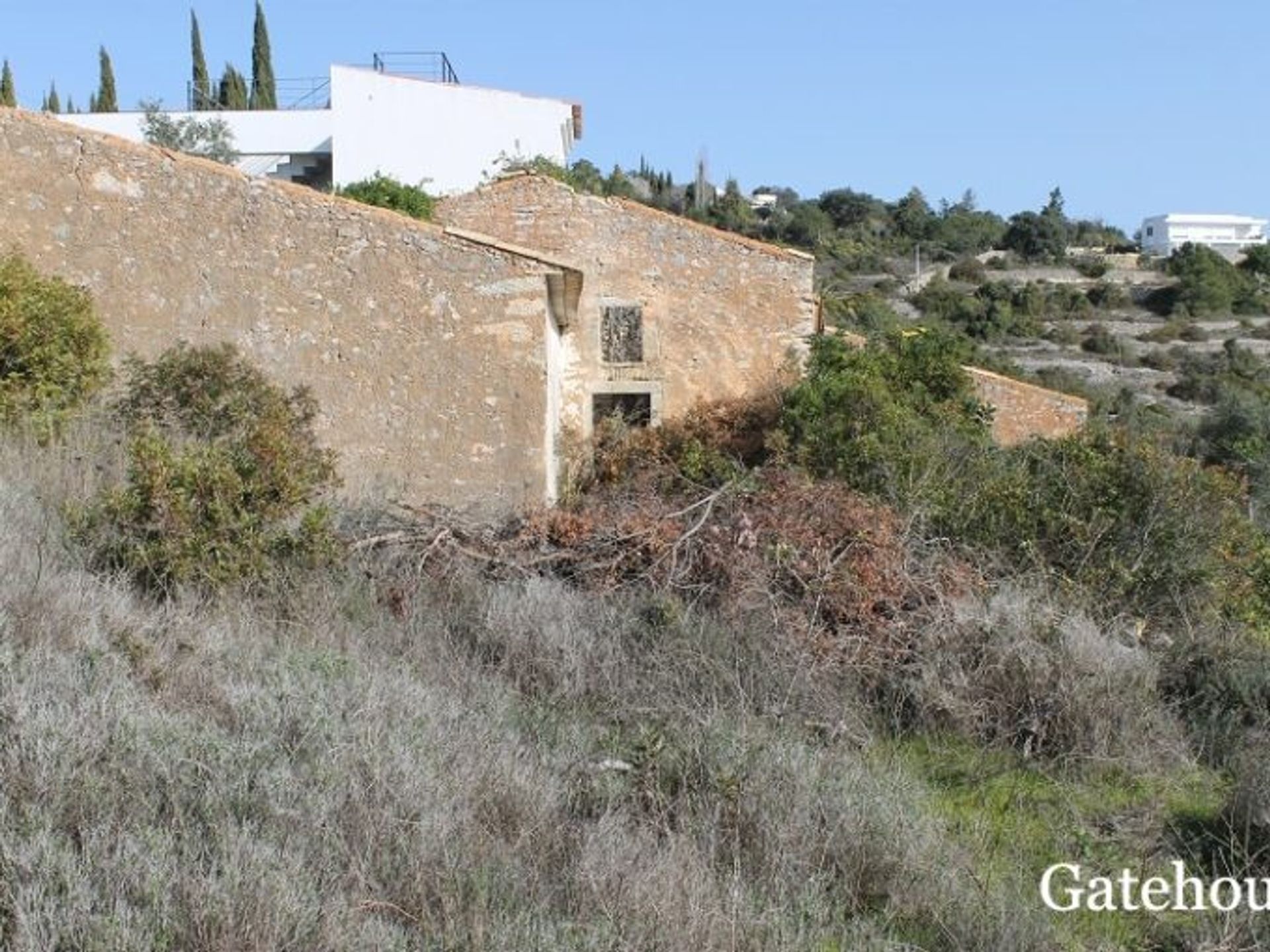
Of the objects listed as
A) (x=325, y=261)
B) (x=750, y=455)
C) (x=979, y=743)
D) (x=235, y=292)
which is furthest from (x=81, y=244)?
(x=979, y=743)

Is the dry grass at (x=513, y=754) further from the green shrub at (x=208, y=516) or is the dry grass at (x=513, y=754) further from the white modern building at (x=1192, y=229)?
the white modern building at (x=1192, y=229)

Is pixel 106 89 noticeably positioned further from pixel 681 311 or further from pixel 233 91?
pixel 681 311

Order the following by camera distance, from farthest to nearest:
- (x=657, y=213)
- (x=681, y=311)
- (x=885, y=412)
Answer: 1. (x=657, y=213)
2. (x=681, y=311)
3. (x=885, y=412)

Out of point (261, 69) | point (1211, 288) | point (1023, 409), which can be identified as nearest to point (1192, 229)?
point (1211, 288)

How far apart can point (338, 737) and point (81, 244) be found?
7.20 metres

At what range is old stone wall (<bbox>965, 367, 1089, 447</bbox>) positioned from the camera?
49.5ft

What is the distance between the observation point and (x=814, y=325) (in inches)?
582

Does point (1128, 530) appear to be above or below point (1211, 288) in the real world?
below

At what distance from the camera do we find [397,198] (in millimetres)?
16016

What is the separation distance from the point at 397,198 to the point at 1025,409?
8.01 meters

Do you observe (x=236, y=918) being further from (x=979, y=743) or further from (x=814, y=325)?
(x=814, y=325)

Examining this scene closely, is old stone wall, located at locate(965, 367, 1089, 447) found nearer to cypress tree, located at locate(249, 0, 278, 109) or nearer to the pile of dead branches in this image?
the pile of dead branches

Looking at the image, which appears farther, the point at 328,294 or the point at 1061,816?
the point at 328,294

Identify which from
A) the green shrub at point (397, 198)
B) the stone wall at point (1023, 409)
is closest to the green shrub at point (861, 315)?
the stone wall at point (1023, 409)
